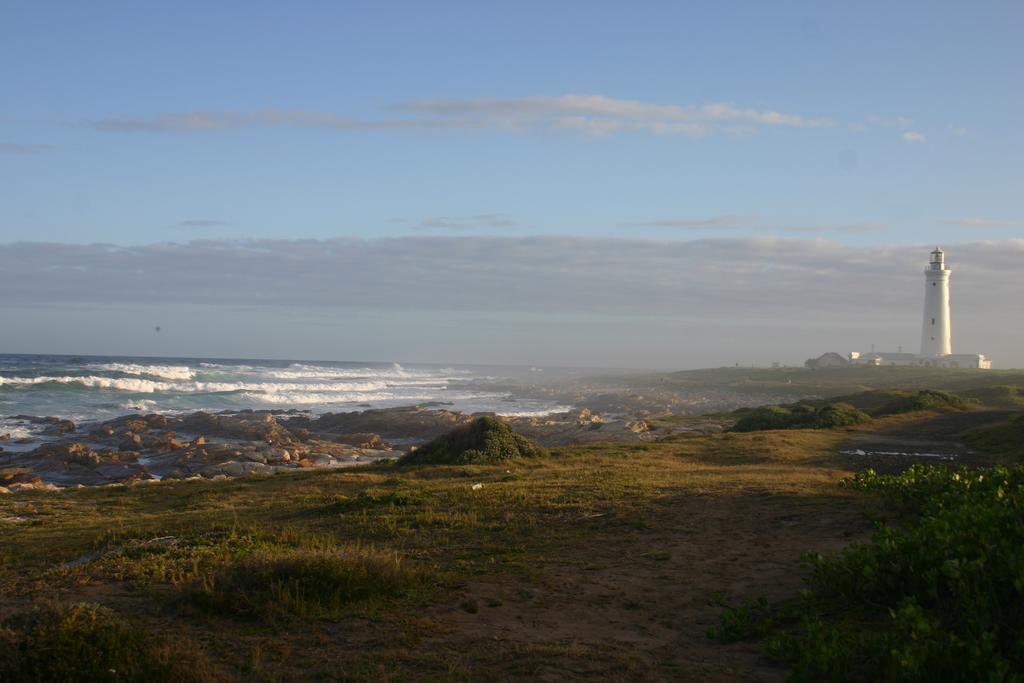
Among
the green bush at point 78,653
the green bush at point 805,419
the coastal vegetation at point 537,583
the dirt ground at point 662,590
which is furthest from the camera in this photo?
the green bush at point 805,419

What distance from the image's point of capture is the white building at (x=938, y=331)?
64.9 m

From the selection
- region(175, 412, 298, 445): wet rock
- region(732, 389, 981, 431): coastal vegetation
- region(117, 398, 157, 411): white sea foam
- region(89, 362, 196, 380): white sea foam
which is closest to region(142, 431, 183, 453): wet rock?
region(175, 412, 298, 445): wet rock

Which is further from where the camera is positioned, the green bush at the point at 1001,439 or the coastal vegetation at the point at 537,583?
the green bush at the point at 1001,439

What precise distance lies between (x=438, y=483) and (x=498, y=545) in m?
5.97

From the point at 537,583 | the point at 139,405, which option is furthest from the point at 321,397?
the point at 537,583

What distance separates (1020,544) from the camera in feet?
19.6

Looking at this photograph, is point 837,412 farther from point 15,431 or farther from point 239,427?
point 15,431

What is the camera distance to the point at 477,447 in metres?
19.5

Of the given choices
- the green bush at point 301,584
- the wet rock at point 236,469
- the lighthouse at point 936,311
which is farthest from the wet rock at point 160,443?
the lighthouse at point 936,311

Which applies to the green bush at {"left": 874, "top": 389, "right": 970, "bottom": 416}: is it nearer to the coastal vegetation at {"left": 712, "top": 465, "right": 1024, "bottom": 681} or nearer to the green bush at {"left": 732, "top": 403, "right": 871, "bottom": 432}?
the green bush at {"left": 732, "top": 403, "right": 871, "bottom": 432}

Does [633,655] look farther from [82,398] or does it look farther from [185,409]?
[82,398]

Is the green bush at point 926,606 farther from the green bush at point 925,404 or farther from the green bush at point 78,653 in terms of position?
the green bush at point 925,404

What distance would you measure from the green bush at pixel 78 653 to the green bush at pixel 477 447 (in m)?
13.4

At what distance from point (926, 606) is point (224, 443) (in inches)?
1141
